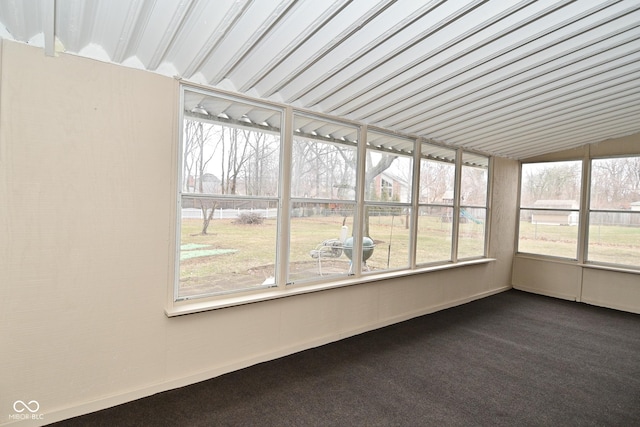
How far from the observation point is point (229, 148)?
300 cm

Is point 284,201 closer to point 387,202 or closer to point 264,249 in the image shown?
point 264,249

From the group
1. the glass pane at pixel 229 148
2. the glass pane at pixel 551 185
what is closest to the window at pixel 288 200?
the glass pane at pixel 229 148

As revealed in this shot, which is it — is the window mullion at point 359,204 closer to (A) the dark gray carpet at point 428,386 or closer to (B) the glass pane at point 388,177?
(B) the glass pane at point 388,177

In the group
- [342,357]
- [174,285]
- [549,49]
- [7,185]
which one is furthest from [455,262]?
[7,185]

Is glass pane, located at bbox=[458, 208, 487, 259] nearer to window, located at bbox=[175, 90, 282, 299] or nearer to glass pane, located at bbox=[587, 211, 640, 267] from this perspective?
glass pane, located at bbox=[587, 211, 640, 267]

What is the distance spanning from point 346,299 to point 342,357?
0.66m

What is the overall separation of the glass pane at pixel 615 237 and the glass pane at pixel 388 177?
3.57m

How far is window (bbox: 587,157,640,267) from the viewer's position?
5281 mm

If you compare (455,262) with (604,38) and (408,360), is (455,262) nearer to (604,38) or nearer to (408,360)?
(408,360)

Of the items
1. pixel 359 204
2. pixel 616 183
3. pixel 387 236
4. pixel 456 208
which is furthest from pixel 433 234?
pixel 616 183

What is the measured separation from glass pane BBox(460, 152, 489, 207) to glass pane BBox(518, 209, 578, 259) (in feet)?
4.17

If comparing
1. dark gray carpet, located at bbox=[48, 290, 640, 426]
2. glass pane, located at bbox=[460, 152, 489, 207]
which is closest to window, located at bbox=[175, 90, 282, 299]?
dark gray carpet, located at bbox=[48, 290, 640, 426]

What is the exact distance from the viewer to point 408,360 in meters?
3.37

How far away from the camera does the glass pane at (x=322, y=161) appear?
11.4ft
